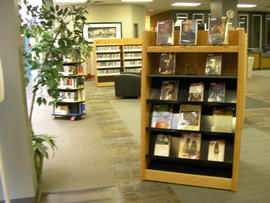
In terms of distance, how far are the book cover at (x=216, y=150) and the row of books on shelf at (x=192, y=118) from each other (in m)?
0.17

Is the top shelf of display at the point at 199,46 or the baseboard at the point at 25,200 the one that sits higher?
the top shelf of display at the point at 199,46

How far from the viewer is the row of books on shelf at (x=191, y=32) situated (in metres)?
2.75

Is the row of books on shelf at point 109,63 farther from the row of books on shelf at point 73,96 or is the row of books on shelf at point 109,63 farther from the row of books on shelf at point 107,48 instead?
the row of books on shelf at point 73,96

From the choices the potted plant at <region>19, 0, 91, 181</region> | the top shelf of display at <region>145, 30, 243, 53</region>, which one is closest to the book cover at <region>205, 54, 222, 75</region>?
the top shelf of display at <region>145, 30, 243, 53</region>

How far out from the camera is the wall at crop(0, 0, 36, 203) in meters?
2.42

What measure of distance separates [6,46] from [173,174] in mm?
2040

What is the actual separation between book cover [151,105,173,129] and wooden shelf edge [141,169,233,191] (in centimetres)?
51

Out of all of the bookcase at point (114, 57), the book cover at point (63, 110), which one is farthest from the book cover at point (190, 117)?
the bookcase at point (114, 57)

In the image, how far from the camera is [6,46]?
2432 mm

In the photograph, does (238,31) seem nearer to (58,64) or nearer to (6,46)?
(58,64)

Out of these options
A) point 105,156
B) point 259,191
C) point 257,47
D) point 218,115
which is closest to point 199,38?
point 218,115

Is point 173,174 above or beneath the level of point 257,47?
beneath

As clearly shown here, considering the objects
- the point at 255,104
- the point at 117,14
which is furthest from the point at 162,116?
the point at 117,14

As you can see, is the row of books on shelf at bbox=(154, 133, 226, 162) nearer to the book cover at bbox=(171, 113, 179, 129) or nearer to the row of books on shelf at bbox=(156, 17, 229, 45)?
the book cover at bbox=(171, 113, 179, 129)
